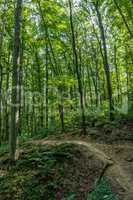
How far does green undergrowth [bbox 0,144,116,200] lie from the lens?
708 cm

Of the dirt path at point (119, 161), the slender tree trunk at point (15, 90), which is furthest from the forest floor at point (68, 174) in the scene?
the slender tree trunk at point (15, 90)

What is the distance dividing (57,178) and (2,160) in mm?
2314

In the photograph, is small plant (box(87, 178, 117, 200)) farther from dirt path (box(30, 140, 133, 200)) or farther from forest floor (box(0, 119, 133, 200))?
dirt path (box(30, 140, 133, 200))

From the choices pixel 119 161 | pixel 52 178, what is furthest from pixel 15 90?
pixel 119 161

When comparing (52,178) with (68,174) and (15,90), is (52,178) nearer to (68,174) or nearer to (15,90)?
(68,174)

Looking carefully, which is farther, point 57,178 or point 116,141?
point 116,141

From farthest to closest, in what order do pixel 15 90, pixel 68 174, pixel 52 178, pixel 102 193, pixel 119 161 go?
1. pixel 119 161
2. pixel 15 90
3. pixel 68 174
4. pixel 52 178
5. pixel 102 193

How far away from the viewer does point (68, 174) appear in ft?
26.3

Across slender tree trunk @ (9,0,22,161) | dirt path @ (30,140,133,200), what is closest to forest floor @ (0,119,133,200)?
dirt path @ (30,140,133,200)

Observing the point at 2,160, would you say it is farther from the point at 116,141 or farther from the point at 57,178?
the point at 116,141

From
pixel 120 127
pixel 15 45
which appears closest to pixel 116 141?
pixel 120 127

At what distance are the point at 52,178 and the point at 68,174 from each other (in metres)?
0.53

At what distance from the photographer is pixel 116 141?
11688 millimetres

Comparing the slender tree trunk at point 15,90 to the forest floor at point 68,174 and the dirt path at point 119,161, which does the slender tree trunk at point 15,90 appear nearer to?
the forest floor at point 68,174
